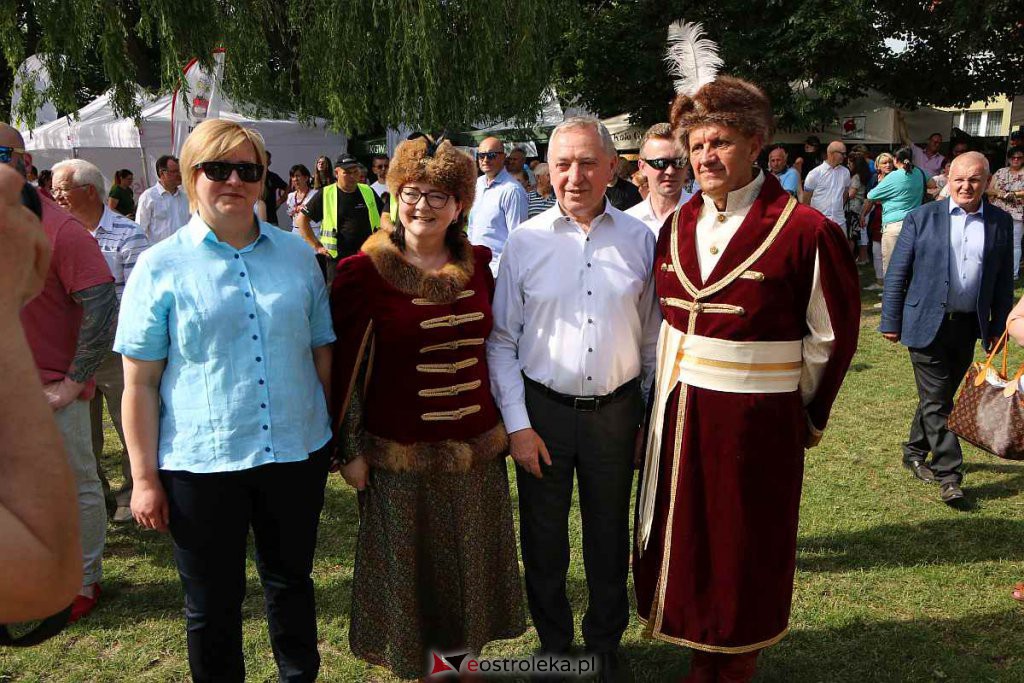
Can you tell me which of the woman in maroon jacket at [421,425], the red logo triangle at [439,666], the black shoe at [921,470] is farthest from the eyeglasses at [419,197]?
the black shoe at [921,470]

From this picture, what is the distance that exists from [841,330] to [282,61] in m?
11.9

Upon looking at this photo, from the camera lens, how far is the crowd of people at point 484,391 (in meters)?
2.42

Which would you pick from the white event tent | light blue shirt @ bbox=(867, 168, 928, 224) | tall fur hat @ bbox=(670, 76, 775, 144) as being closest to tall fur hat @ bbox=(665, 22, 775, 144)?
tall fur hat @ bbox=(670, 76, 775, 144)

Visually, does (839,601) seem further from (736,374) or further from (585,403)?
(585,403)

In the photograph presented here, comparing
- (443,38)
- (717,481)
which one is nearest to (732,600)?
(717,481)

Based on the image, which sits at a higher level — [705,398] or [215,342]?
[215,342]

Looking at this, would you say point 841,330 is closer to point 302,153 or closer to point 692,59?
point 692,59

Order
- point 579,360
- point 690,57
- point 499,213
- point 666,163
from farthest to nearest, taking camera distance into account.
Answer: point 499,213
point 666,163
point 690,57
point 579,360

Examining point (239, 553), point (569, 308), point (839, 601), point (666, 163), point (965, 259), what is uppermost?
point (666, 163)

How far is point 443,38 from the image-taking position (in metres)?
10.9

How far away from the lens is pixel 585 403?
286 centimetres

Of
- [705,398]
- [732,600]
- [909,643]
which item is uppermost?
[705,398]

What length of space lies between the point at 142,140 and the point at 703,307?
44.9ft

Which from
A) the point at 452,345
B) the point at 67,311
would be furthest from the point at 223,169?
the point at 67,311
